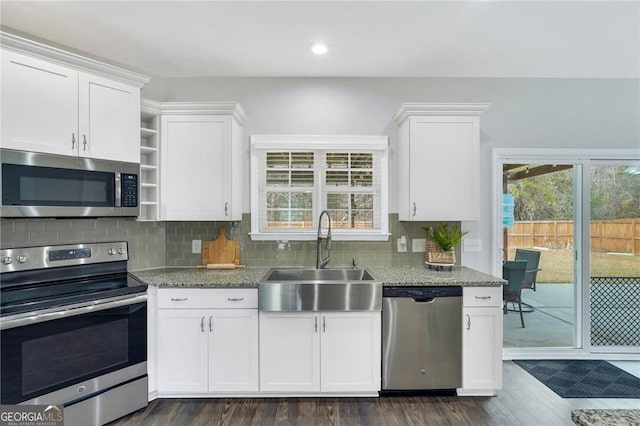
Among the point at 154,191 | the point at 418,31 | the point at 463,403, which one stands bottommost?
the point at 463,403

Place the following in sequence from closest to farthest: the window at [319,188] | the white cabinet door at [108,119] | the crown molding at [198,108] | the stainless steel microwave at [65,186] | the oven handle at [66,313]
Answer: the oven handle at [66,313] → the stainless steel microwave at [65,186] → the white cabinet door at [108,119] → the crown molding at [198,108] → the window at [319,188]

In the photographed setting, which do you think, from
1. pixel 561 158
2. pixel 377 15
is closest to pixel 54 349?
pixel 377 15

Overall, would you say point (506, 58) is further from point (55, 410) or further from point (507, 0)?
point (55, 410)

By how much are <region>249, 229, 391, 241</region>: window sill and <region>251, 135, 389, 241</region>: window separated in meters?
0.06

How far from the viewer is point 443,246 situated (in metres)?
2.92

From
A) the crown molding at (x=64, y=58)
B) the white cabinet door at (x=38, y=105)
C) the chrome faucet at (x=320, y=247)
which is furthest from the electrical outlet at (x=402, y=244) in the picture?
the white cabinet door at (x=38, y=105)

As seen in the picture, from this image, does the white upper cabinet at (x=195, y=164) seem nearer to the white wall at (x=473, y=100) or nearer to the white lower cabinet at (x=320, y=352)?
the white wall at (x=473, y=100)

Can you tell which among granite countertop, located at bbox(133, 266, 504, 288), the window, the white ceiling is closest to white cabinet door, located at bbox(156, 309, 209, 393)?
granite countertop, located at bbox(133, 266, 504, 288)

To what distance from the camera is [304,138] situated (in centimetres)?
317

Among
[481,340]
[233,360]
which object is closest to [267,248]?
[233,360]

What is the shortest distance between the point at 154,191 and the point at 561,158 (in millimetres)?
3847

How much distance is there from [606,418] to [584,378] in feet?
8.95

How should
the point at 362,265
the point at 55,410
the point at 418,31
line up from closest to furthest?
the point at 55,410 < the point at 418,31 < the point at 362,265

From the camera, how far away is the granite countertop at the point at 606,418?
796 millimetres
